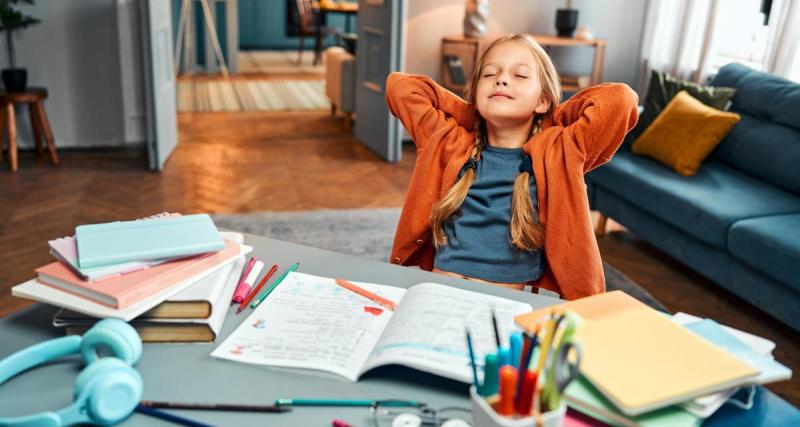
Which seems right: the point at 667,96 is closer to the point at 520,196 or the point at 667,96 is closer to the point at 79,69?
the point at 520,196

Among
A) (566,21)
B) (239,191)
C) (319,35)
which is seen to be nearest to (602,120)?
(239,191)

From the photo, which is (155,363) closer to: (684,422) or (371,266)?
(371,266)

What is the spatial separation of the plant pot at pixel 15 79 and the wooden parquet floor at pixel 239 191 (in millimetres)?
415

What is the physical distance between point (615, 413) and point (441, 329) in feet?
0.90

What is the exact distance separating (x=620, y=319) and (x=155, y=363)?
634 millimetres

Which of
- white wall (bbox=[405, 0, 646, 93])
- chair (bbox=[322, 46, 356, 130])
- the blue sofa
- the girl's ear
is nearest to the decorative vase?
white wall (bbox=[405, 0, 646, 93])

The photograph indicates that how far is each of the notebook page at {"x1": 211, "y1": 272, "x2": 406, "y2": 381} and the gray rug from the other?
5.57 feet

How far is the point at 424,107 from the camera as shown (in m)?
1.74

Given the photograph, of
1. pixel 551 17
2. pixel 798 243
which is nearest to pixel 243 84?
pixel 551 17

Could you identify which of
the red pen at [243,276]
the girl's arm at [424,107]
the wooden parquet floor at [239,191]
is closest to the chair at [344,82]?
the wooden parquet floor at [239,191]

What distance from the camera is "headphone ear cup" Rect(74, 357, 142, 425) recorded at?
0.86 meters

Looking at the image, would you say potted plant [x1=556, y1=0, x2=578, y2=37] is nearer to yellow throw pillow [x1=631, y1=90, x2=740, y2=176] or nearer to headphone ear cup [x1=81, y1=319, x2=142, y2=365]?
yellow throw pillow [x1=631, y1=90, x2=740, y2=176]

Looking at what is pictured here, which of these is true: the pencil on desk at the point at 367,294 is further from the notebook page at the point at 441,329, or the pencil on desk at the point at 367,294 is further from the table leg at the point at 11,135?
the table leg at the point at 11,135

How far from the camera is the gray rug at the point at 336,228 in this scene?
3.02 meters
